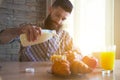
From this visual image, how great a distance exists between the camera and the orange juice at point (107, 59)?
1.03m

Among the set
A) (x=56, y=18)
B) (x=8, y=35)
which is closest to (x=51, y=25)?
(x=56, y=18)

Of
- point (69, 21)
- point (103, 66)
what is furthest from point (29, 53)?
point (69, 21)

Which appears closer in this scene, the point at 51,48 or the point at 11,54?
the point at 51,48

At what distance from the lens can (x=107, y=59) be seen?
41.4 inches

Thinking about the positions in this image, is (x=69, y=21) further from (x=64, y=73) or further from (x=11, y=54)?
(x=64, y=73)

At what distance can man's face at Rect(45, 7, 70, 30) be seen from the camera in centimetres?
185

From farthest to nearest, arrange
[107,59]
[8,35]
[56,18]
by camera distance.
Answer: [56,18], [8,35], [107,59]

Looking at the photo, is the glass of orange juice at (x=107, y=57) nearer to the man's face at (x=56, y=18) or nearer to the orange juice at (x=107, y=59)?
the orange juice at (x=107, y=59)

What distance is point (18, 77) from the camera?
0.88m

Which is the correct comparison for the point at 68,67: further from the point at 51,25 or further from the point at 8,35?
the point at 51,25

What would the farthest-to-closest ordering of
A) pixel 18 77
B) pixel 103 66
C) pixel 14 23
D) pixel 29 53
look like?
pixel 14 23 → pixel 29 53 → pixel 103 66 → pixel 18 77

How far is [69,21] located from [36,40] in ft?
6.03

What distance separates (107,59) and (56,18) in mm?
903

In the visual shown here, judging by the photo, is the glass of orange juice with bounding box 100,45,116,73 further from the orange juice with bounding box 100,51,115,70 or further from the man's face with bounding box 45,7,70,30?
the man's face with bounding box 45,7,70,30
